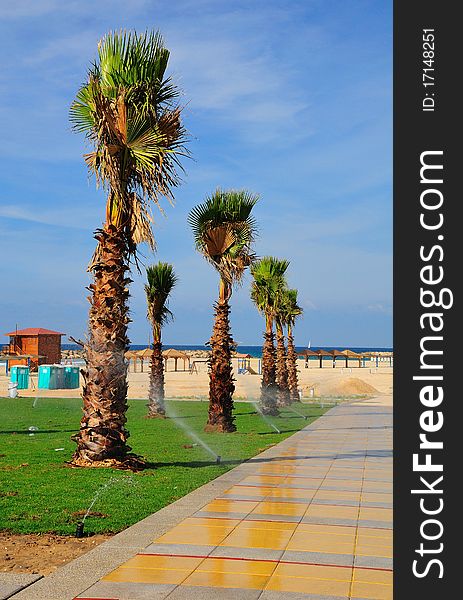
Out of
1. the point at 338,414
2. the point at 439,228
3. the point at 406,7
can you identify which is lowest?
the point at 338,414

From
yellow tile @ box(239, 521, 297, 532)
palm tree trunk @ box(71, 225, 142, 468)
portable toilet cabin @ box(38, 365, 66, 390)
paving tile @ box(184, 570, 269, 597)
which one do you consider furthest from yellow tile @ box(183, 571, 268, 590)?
portable toilet cabin @ box(38, 365, 66, 390)

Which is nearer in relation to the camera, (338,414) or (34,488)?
(34,488)

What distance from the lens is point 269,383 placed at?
26.3m

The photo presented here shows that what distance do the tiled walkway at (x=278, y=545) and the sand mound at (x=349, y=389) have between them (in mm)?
32528

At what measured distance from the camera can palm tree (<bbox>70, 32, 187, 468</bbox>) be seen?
11.9 metres

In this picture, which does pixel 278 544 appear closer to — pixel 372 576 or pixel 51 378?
pixel 372 576

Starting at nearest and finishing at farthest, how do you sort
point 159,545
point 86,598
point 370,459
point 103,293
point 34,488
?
point 86,598, point 159,545, point 34,488, point 103,293, point 370,459

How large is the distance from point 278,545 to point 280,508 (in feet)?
6.40

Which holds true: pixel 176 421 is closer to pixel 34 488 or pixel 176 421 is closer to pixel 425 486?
pixel 34 488

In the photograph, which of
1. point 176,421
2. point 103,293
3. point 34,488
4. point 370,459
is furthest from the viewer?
point 176,421

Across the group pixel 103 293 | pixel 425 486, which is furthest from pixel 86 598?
pixel 103 293

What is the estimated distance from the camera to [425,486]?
10.5ft

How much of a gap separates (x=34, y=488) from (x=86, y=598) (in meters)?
5.01

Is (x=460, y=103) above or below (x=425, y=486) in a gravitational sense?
above
